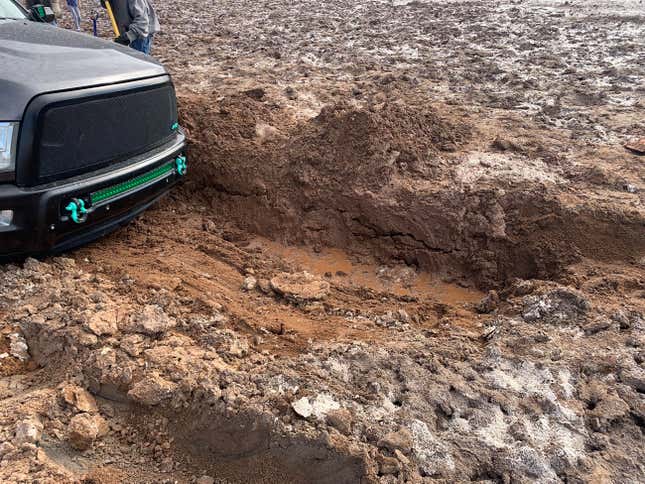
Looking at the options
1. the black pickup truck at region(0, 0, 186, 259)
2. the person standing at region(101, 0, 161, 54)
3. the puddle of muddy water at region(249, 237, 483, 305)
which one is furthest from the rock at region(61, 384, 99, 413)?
the person standing at region(101, 0, 161, 54)

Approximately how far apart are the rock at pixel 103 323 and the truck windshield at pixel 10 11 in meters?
3.15

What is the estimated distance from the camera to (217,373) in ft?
9.36

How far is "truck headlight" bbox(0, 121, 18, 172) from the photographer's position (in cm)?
316

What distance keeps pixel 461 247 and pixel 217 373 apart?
285 cm

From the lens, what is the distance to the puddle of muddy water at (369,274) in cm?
462

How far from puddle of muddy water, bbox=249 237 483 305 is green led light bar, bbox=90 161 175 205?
117cm

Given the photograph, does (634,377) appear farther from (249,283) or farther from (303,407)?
Answer: (249,283)

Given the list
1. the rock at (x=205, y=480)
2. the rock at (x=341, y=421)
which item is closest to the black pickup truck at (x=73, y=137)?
the rock at (x=205, y=480)

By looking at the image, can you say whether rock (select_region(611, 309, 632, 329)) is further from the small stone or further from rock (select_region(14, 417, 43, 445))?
rock (select_region(14, 417, 43, 445))

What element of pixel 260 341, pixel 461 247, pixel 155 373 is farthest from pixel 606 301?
pixel 155 373

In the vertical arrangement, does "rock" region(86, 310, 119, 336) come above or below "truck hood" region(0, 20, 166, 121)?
below

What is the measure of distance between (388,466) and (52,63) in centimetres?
335

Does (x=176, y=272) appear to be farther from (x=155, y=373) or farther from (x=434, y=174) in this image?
(x=434, y=174)

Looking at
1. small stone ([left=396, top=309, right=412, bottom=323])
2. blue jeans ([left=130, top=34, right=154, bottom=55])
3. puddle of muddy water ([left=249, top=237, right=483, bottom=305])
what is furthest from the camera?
blue jeans ([left=130, top=34, right=154, bottom=55])
